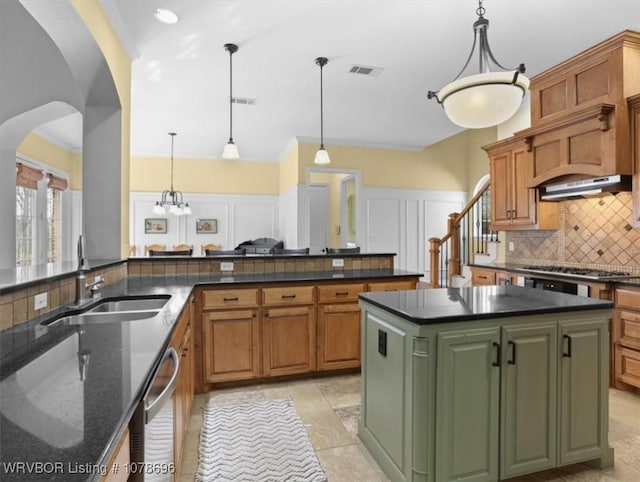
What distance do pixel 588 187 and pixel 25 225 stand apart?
704cm

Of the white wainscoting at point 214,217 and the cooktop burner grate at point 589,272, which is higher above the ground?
the white wainscoting at point 214,217

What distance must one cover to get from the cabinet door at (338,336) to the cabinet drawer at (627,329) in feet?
6.86

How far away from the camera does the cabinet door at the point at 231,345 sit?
9.52 feet

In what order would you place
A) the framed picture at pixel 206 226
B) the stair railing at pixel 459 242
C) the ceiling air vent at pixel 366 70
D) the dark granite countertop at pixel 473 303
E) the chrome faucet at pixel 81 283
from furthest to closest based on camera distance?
the framed picture at pixel 206 226 < the stair railing at pixel 459 242 < the ceiling air vent at pixel 366 70 < the chrome faucet at pixel 81 283 < the dark granite countertop at pixel 473 303

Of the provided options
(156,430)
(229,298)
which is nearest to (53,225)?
(229,298)

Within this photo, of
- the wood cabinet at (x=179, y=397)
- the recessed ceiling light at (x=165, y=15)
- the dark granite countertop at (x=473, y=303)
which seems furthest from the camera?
the recessed ceiling light at (x=165, y=15)

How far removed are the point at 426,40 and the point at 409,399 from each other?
3055 mm

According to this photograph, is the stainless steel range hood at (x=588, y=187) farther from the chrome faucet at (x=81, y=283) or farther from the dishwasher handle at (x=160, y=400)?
the chrome faucet at (x=81, y=283)

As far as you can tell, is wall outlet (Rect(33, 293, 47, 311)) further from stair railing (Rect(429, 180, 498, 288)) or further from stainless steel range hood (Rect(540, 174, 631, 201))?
stair railing (Rect(429, 180, 498, 288))

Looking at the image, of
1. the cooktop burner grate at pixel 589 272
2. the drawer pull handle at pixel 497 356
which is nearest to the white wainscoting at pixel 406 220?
the cooktop burner grate at pixel 589 272

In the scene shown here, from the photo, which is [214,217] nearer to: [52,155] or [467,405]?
[52,155]

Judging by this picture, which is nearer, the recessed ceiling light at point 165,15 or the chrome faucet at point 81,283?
the chrome faucet at point 81,283

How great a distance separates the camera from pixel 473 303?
1970 millimetres

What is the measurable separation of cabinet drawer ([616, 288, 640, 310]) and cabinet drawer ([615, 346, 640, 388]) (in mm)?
350
